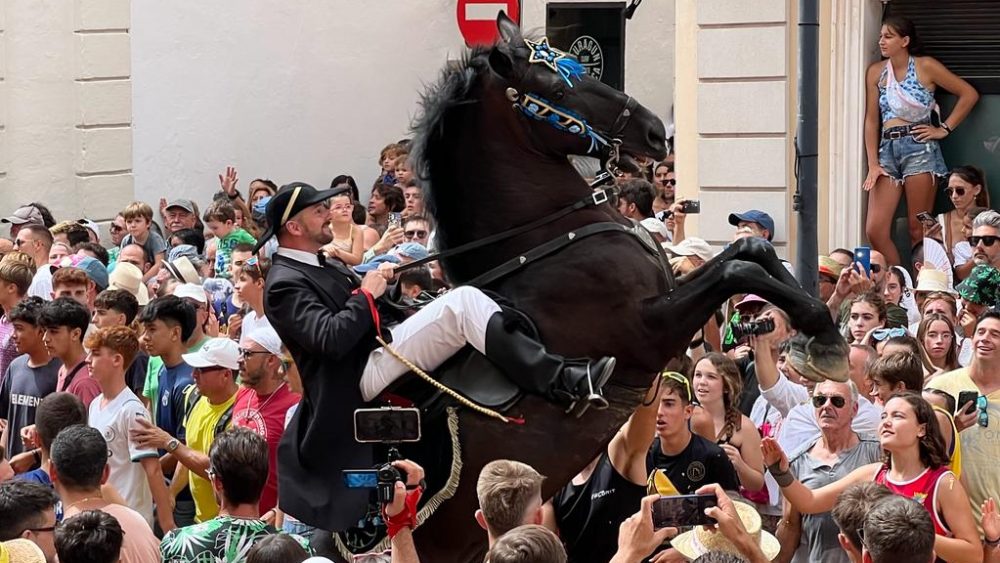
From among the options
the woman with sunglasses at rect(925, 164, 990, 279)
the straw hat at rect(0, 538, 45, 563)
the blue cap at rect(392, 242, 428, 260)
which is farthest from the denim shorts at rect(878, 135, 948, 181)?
the straw hat at rect(0, 538, 45, 563)

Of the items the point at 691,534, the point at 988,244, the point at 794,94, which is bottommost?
the point at 691,534

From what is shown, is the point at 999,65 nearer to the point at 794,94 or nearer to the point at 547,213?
the point at 794,94

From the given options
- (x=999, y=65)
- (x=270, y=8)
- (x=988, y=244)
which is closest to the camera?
(x=988, y=244)

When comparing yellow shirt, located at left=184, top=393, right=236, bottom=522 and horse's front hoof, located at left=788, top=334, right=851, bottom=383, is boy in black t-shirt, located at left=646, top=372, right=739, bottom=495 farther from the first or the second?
yellow shirt, located at left=184, top=393, right=236, bottom=522

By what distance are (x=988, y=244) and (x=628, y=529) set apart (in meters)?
6.00

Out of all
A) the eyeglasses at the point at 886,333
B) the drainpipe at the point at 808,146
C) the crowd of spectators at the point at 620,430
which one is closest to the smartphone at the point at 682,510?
the crowd of spectators at the point at 620,430

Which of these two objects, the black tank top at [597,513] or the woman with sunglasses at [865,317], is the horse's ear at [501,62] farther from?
the woman with sunglasses at [865,317]

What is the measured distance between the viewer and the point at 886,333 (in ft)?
32.4

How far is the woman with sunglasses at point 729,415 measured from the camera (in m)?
8.94

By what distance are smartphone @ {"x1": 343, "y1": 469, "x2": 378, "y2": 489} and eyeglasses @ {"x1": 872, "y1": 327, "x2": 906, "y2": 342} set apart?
3.08 meters

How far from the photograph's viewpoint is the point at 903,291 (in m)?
12.4

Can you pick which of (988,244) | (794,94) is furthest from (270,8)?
(988,244)

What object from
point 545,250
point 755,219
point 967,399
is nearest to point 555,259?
point 545,250

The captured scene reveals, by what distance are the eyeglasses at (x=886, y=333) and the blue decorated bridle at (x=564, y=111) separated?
2.07m
